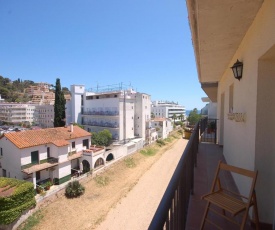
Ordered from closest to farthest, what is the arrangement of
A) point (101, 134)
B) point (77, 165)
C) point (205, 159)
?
point (205, 159) → point (77, 165) → point (101, 134)

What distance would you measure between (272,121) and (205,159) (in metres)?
3.38

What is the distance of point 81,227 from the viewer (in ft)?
36.1

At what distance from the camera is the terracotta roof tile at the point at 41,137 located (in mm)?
14918

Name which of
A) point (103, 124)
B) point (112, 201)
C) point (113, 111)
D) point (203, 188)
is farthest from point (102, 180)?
point (203, 188)

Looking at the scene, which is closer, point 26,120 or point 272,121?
point 272,121

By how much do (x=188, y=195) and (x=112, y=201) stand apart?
12880mm

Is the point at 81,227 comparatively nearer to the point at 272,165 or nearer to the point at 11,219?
the point at 11,219

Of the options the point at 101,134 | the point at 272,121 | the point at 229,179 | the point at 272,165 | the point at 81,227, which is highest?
the point at 272,121

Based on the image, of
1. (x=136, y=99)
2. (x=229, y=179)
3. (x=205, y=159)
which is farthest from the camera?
(x=136, y=99)

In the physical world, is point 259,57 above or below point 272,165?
above

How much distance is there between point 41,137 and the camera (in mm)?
16547

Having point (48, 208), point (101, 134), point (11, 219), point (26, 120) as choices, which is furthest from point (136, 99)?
point (26, 120)

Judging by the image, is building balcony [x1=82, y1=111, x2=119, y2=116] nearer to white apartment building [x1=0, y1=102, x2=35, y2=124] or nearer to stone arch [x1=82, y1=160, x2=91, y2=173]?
stone arch [x1=82, y1=160, x2=91, y2=173]

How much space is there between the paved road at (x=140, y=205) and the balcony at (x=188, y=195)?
326 inches
